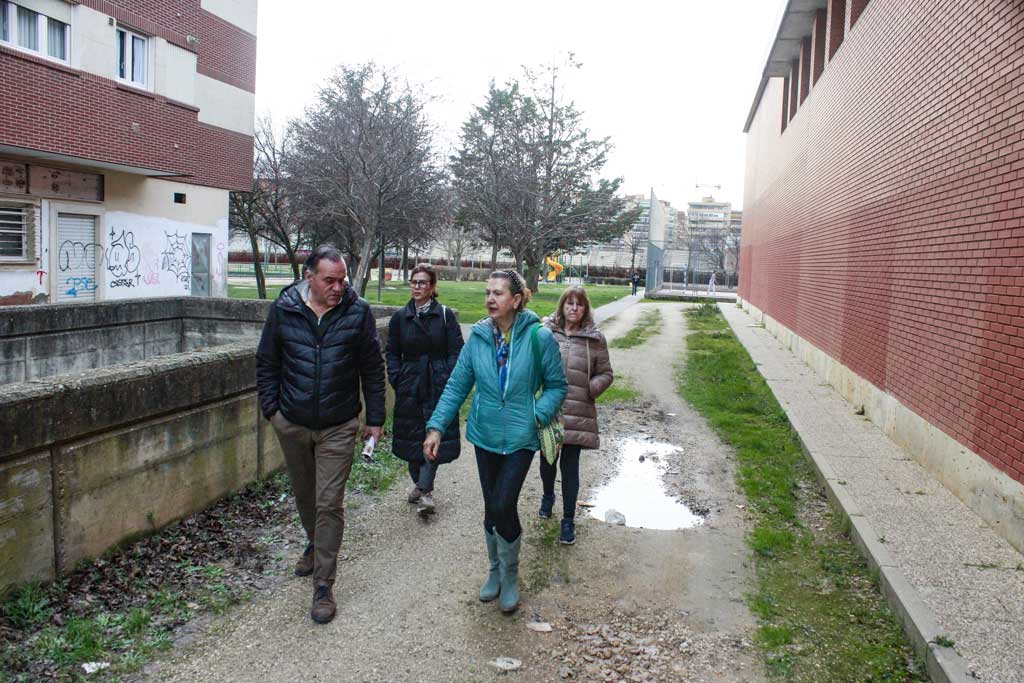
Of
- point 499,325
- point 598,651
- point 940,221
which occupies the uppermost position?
point 940,221

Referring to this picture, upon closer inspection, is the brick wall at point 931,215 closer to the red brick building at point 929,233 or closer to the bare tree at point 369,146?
the red brick building at point 929,233

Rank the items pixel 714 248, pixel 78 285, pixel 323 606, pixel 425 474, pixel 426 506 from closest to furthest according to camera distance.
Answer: pixel 323 606, pixel 426 506, pixel 425 474, pixel 78 285, pixel 714 248

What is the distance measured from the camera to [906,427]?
27.6ft

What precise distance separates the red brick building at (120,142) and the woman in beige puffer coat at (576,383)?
1349cm

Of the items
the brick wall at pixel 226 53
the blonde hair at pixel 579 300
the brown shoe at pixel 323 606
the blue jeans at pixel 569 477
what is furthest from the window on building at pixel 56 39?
the brown shoe at pixel 323 606

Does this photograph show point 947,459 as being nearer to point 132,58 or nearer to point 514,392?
point 514,392

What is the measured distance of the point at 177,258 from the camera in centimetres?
2167

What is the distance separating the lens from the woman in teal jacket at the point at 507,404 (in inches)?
171

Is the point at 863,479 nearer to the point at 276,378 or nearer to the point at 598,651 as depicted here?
the point at 598,651

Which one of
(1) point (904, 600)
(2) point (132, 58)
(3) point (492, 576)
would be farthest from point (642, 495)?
(2) point (132, 58)

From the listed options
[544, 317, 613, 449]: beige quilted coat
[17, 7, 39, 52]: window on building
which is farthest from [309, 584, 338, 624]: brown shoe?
[17, 7, 39, 52]: window on building

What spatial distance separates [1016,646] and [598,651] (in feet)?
6.82

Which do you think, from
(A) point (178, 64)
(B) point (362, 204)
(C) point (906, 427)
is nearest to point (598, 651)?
(C) point (906, 427)

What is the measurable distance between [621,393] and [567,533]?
6.78 metres
